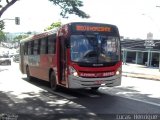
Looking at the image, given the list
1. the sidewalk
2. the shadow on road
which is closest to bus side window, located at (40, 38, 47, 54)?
the shadow on road

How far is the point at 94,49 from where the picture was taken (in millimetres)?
14664

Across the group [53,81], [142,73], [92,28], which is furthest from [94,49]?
[142,73]

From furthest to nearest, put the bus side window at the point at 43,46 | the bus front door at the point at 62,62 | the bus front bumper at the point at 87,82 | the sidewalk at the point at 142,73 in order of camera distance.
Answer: the sidewalk at the point at 142,73 < the bus side window at the point at 43,46 < the bus front door at the point at 62,62 < the bus front bumper at the point at 87,82

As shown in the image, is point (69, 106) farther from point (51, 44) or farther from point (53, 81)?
point (51, 44)

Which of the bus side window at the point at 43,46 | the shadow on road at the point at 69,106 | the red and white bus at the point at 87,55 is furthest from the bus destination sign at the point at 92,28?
the bus side window at the point at 43,46

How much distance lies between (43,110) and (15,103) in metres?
1.97

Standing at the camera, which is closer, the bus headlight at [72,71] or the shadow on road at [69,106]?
the shadow on road at [69,106]

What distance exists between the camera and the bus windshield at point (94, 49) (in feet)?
47.7

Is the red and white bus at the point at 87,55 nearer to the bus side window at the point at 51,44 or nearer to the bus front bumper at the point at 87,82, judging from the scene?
the bus front bumper at the point at 87,82

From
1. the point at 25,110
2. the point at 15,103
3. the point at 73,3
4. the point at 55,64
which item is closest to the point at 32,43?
the point at 73,3

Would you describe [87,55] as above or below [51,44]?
below

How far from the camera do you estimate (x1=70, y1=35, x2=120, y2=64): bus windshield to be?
14.5 m

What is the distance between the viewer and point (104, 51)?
1482 centimetres

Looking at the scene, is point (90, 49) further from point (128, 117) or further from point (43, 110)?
point (128, 117)
